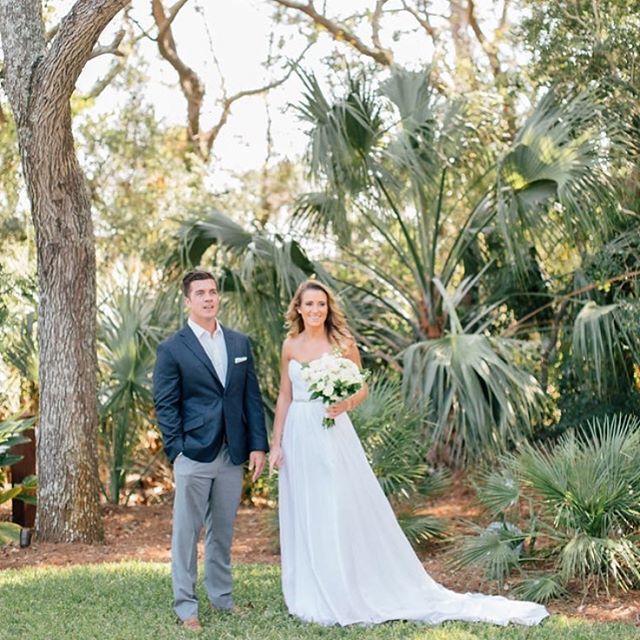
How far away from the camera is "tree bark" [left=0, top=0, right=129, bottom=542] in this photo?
9164 mm

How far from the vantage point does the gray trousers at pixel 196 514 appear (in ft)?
20.5

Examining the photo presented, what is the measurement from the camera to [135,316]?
1127 cm

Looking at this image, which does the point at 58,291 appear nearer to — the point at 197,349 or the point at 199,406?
the point at 197,349

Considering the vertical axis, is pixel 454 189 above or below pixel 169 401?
above

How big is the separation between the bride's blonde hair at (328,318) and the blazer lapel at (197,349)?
2.78 feet

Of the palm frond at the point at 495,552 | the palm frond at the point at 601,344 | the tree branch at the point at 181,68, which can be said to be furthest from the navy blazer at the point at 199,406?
the tree branch at the point at 181,68

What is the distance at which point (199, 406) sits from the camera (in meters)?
6.29

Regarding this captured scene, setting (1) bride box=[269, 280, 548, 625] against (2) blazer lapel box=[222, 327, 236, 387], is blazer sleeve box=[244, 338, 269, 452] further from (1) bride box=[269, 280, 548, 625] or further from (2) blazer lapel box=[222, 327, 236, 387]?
(1) bride box=[269, 280, 548, 625]

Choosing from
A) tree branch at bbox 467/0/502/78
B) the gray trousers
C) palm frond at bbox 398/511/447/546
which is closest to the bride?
the gray trousers

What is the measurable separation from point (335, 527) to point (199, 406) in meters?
1.14

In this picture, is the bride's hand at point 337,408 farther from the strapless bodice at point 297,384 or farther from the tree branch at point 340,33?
the tree branch at point 340,33

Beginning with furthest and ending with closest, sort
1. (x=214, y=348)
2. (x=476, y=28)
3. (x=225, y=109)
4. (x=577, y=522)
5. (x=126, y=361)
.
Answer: (x=225, y=109) < (x=476, y=28) < (x=126, y=361) < (x=577, y=522) < (x=214, y=348)

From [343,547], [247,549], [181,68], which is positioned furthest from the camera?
[181,68]

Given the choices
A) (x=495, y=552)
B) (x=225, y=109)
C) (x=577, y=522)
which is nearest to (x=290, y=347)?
(x=495, y=552)
